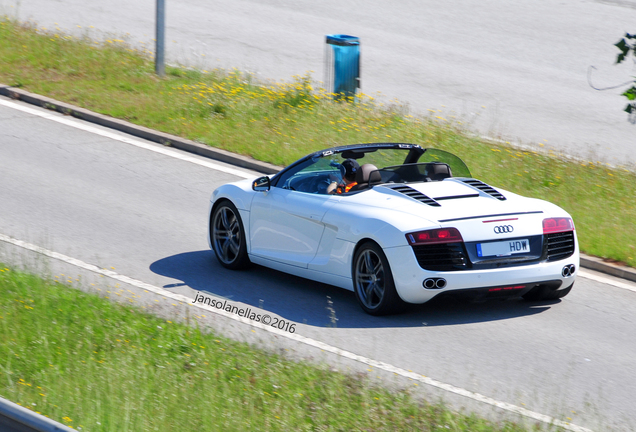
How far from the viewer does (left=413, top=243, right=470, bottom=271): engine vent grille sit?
7.54 metres

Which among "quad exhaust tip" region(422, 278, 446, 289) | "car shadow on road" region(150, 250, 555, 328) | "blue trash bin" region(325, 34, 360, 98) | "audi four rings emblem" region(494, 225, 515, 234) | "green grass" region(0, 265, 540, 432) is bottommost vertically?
"car shadow on road" region(150, 250, 555, 328)

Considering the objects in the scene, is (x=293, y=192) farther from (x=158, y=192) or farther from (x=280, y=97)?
(x=280, y=97)

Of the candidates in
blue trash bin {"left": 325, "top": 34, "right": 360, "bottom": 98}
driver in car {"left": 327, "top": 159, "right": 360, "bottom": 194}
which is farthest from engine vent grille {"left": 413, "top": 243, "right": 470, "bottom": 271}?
blue trash bin {"left": 325, "top": 34, "right": 360, "bottom": 98}

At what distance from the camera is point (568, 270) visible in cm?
804

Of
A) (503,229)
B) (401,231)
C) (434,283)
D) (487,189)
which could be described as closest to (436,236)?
(401,231)

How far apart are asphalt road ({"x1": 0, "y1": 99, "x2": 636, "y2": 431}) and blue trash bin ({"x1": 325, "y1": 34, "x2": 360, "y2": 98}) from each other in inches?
153

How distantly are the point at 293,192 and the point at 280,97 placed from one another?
24.4 feet

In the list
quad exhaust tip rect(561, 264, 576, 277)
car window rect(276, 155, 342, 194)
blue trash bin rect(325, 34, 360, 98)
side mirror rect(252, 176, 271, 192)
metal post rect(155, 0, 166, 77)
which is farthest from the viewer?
metal post rect(155, 0, 166, 77)

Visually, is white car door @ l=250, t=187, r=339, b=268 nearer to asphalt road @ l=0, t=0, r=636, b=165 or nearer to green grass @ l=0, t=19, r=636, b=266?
green grass @ l=0, t=19, r=636, b=266

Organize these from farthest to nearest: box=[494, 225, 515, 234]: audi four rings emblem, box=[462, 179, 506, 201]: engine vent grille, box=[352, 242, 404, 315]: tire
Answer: box=[462, 179, 506, 201]: engine vent grille < box=[352, 242, 404, 315]: tire < box=[494, 225, 515, 234]: audi four rings emblem

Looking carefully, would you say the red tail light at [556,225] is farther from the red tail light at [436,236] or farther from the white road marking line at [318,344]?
the white road marking line at [318,344]

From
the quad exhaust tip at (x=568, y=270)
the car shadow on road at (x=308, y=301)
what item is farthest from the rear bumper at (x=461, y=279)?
the car shadow on road at (x=308, y=301)

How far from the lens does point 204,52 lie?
2062 centimetres

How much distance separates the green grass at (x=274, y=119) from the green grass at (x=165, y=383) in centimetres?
507
